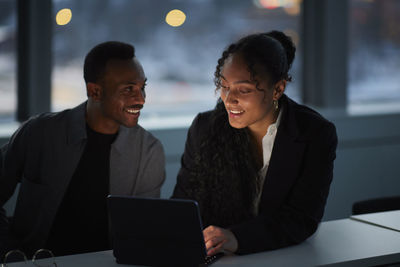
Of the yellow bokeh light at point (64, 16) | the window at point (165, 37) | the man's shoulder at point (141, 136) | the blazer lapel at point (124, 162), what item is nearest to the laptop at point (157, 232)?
the blazer lapel at point (124, 162)

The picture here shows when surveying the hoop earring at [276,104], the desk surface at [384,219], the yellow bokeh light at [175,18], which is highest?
the yellow bokeh light at [175,18]

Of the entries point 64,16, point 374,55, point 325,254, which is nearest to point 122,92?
point 325,254

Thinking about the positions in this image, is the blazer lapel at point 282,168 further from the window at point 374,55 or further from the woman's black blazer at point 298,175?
the window at point 374,55

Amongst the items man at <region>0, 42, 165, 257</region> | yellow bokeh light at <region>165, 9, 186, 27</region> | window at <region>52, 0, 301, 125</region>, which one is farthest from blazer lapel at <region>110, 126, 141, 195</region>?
yellow bokeh light at <region>165, 9, 186, 27</region>

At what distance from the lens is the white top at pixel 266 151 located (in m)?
2.41

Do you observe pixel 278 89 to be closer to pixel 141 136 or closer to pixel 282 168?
pixel 282 168

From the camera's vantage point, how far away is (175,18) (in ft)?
13.6

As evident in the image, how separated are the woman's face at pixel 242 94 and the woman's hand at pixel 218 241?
45 cm

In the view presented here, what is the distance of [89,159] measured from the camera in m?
2.61

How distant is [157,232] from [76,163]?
78 cm

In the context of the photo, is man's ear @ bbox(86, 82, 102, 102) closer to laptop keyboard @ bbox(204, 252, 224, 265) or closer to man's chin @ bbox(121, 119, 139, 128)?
man's chin @ bbox(121, 119, 139, 128)

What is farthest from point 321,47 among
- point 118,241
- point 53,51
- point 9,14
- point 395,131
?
point 118,241

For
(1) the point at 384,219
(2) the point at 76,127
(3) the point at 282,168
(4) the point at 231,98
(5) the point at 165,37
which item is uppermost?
(5) the point at 165,37

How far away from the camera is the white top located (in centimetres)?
241
